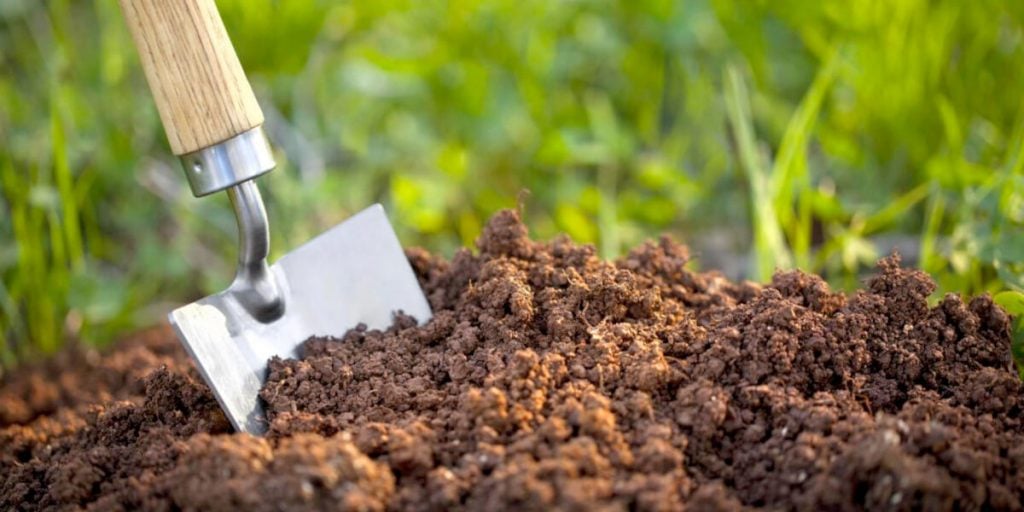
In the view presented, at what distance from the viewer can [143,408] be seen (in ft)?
4.73

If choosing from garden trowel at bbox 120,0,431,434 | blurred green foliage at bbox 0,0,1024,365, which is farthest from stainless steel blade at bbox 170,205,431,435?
blurred green foliage at bbox 0,0,1024,365

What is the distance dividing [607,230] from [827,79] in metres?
0.67

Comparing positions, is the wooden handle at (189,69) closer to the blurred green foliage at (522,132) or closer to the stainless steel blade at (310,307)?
the stainless steel blade at (310,307)

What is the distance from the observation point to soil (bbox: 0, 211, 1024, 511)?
3.63ft

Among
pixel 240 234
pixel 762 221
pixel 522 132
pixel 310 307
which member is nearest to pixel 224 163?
pixel 240 234

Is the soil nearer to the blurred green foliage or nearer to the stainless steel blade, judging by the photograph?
the stainless steel blade

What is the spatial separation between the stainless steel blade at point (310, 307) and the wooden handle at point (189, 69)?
270 mm

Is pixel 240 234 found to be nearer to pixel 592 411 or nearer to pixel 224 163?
pixel 224 163

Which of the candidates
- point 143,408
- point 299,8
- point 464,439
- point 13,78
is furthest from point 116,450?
point 13,78

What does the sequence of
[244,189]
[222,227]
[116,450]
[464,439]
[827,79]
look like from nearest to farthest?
[464,439] < [116,450] < [244,189] < [827,79] < [222,227]

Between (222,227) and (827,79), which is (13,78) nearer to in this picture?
(222,227)

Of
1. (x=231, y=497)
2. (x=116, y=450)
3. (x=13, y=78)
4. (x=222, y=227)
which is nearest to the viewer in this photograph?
(x=231, y=497)

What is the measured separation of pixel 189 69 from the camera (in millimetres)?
1429

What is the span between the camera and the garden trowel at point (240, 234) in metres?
1.41
